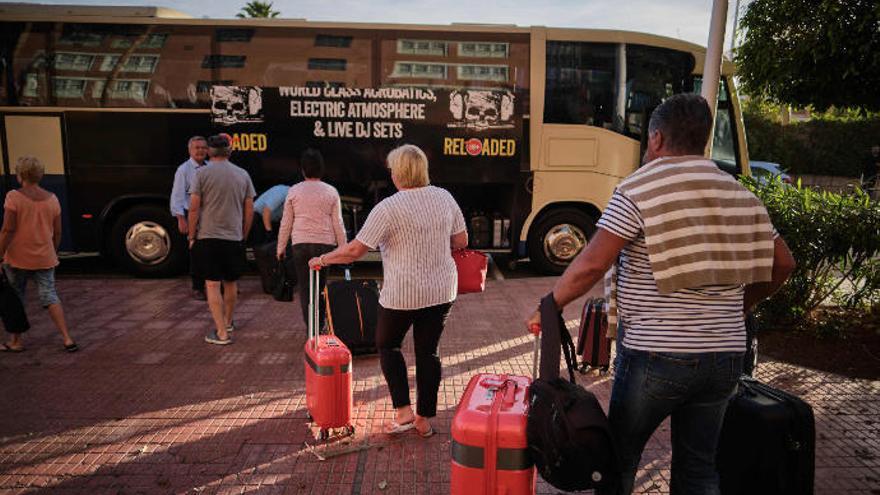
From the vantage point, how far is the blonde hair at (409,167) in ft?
12.5

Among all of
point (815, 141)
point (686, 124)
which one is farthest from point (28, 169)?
point (815, 141)

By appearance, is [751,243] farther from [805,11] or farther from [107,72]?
[107,72]

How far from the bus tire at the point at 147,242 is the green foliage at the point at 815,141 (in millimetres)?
22026

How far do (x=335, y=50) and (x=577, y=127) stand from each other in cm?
342

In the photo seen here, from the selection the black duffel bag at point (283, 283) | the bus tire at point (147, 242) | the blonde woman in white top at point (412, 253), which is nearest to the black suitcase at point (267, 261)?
the black duffel bag at point (283, 283)

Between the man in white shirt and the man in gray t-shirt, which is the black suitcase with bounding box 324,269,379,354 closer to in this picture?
the man in gray t-shirt

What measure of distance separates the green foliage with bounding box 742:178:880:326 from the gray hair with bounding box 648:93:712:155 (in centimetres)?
416

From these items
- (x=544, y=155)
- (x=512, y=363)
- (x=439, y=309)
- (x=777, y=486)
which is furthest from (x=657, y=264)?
(x=544, y=155)

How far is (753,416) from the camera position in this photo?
2.86 metres

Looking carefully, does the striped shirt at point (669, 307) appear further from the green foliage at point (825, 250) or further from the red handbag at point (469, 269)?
the green foliage at point (825, 250)

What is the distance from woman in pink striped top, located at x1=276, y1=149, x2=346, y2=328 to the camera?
546 cm

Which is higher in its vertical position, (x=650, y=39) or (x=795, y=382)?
(x=650, y=39)

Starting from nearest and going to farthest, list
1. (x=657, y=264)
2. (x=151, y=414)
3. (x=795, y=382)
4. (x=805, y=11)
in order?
(x=657, y=264)
(x=151, y=414)
(x=795, y=382)
(x=805, y=11)

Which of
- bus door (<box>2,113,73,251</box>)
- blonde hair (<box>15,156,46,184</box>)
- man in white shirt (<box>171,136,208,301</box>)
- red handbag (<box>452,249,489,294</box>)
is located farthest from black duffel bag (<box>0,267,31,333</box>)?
red handbag (<box>452,249,489,294</box>)
